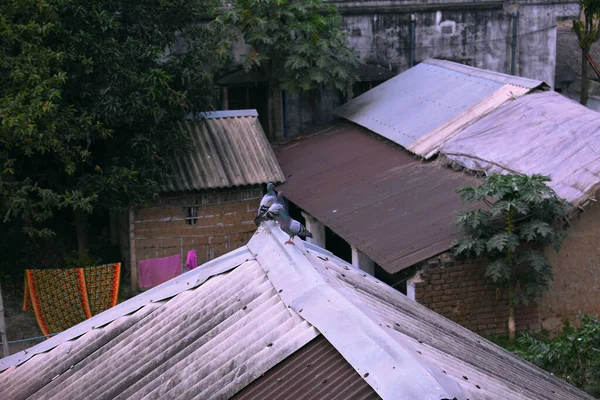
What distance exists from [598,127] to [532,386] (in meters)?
8.02

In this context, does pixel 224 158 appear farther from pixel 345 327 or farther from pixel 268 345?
pixel 345 327

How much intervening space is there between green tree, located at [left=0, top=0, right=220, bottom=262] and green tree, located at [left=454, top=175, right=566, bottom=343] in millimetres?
5861

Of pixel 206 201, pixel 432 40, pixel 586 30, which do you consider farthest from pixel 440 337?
pixel 586 30

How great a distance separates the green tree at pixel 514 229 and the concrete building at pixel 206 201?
17.4ft

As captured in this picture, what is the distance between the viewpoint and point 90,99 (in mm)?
14602

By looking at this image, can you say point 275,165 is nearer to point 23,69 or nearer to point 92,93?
point 92,93

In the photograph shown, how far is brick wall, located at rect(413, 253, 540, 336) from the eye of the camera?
40.3 ft

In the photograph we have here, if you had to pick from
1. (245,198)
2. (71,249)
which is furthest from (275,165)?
(71,249)

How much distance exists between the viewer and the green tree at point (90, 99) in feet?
44.0

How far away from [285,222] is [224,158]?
9.66 meters

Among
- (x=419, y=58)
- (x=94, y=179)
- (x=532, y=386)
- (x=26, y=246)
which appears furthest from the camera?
(x=419, y=58)

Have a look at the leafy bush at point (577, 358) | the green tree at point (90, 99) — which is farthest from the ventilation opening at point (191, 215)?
the leafy bush at point (577, 358)

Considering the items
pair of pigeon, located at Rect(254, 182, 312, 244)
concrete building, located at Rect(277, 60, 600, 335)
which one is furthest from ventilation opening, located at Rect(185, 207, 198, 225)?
pair of pigeon, located at Rect(254, 182, 312, 244)

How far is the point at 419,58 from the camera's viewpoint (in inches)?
866
